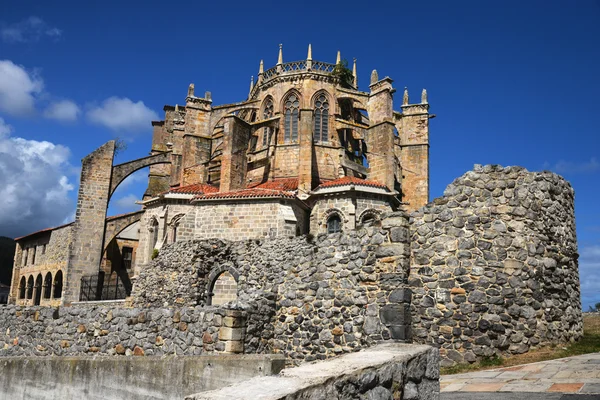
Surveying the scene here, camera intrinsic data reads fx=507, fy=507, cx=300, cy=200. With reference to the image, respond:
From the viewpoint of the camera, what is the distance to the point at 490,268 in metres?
8.87

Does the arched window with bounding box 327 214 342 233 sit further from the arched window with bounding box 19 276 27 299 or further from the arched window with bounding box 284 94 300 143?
the arched window with bounding box 19 276 27 299

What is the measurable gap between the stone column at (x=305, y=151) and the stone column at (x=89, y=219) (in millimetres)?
13353

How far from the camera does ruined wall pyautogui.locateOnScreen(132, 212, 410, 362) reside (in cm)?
905

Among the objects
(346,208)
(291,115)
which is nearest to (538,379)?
(346,208)

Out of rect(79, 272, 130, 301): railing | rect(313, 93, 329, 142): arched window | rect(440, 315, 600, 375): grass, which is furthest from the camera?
rect(313, 93, 329, 142): arched window

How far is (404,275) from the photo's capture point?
29.6 ft

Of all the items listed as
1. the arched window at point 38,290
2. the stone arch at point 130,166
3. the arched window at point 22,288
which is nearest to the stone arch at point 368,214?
the stone arch at point 130,166

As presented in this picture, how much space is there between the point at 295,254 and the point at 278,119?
868 inches

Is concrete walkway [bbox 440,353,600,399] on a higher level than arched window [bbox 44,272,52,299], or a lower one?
lower

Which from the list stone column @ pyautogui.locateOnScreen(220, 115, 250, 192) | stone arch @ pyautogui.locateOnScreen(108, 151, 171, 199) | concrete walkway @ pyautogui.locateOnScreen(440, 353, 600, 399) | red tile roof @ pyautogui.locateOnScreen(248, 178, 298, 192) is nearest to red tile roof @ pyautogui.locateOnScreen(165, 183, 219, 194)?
stone column @ pyautogui.locateOnScreen(220, 115, 250, 192)

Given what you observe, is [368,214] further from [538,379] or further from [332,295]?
[538,379]

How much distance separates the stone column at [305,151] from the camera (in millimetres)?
29852

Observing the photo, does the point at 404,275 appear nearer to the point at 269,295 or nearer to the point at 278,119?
the point at 269,295

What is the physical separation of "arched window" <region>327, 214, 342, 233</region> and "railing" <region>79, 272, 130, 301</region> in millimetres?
14780
